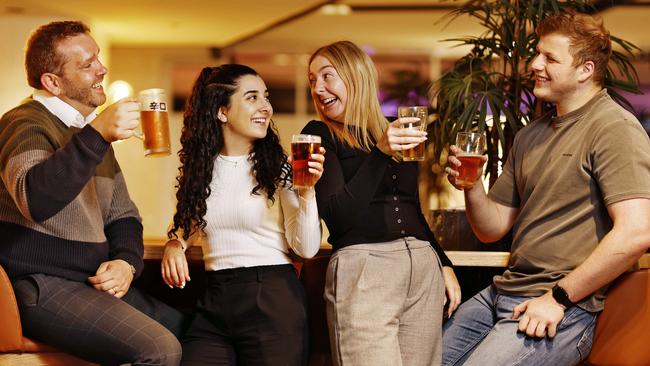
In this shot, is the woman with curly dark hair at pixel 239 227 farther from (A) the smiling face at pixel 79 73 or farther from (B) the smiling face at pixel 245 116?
(A) the smiling face at pixel 79 73

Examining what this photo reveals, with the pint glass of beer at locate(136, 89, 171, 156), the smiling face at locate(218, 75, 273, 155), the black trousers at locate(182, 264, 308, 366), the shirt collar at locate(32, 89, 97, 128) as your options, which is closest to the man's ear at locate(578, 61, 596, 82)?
the smiling face at locate(218, 75, 273, 155)

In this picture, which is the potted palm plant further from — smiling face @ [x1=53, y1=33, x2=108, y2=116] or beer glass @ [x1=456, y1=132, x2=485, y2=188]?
smiling face @ [x1=53, y1=33, x2=108, y2=116]

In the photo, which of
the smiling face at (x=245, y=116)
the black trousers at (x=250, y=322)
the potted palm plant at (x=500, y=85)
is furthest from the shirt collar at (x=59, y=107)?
the potted palm plant at (x=500, y=85)

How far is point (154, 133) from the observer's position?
2.46m

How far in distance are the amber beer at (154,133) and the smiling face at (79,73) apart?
0.35 meters

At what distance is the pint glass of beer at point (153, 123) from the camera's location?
8.07 feet

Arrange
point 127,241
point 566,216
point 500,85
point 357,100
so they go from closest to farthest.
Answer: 1. point 566,216
2. point 357,100
3. point 127,241
4. point 500,85

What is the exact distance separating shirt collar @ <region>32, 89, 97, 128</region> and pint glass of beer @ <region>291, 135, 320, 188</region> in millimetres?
815

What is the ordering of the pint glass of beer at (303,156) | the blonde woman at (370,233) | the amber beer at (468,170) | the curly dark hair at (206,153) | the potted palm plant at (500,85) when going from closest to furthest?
A: the pint glass of beer at (303,156) < the blonde woman at (370,233) < the amber beer at (468,170) < the curly dark hair at (206,153) < the potted palm plant at (500,85)

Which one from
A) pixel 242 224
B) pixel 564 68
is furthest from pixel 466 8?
pixel 242 224

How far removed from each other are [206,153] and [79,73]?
0.48 m

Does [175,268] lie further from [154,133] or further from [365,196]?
[365,196]

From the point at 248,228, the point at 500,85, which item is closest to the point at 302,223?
the point at 248,228

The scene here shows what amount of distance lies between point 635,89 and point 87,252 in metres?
2.14
